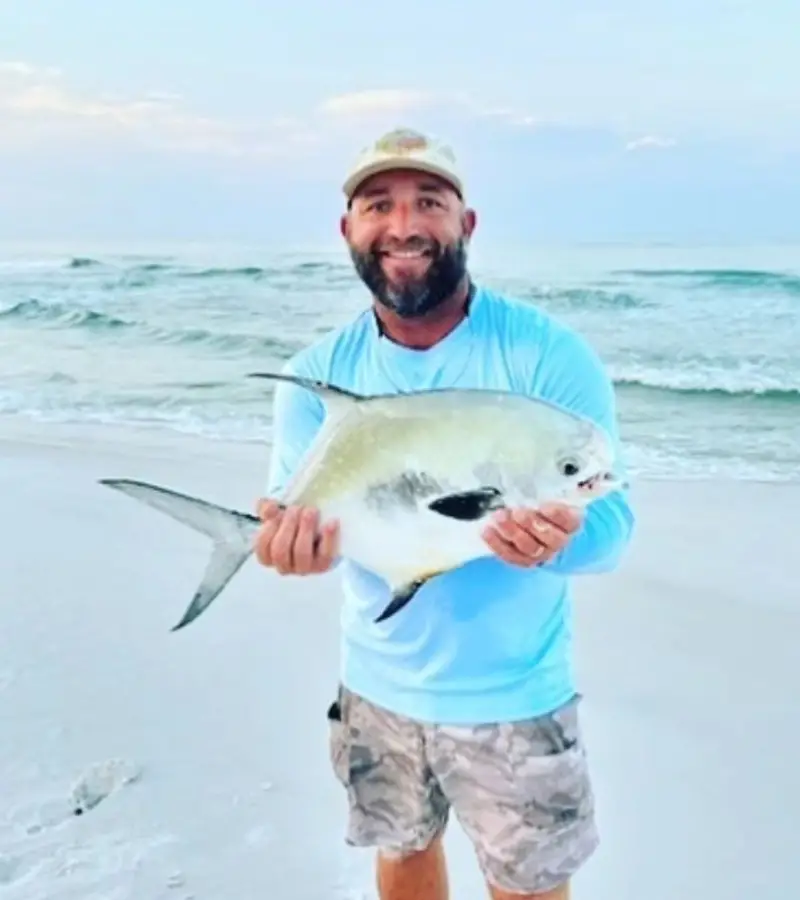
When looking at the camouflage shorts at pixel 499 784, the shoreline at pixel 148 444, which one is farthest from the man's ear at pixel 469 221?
the shoreline at pixel 148 444

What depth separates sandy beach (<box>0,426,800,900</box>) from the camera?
290 cm

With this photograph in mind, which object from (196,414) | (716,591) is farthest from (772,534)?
(196,414)

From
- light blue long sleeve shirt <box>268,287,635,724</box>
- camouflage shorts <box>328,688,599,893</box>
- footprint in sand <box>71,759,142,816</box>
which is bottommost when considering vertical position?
footprint in sand <box>71,759,142,816</box>

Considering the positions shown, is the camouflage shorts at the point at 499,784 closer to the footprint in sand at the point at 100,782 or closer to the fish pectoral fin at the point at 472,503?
the fish pectoral fin at the point at 472,503

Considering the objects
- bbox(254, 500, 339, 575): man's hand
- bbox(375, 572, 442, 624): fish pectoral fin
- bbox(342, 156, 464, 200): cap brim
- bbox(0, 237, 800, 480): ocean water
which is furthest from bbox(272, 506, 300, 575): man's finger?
bbox(0, 237, 800, 480): ocean water

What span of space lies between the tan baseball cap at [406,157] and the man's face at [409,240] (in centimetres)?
2

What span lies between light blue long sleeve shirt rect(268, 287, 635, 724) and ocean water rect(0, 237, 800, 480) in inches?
234

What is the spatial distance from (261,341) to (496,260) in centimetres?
1438

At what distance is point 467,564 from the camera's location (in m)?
1.96

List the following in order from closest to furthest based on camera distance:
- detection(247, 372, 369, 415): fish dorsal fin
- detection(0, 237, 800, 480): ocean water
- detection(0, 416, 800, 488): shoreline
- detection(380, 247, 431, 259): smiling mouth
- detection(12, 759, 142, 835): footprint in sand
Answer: detection(247, 372, 369, 415): fish dorsal fin → detection(380, 247, 431, 259): smiling mouth → detection(12, 759, 142, 835): footprint in sand → detection(0, 416, 800, 488): shoreline → detection(0, 237, 800, 480): ocean water

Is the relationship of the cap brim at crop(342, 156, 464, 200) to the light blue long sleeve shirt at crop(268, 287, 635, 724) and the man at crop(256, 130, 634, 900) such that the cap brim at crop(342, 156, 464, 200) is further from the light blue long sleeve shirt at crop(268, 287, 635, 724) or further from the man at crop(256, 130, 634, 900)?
the light blue long sleeve shirt at crop(268, 287, 635, 724)

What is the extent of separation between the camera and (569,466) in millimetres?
1653

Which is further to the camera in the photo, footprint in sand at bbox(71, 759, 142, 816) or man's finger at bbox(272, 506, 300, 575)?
footprint in sand at bbox(71, 759, 142, 816)

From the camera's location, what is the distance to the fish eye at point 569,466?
5.42ft
